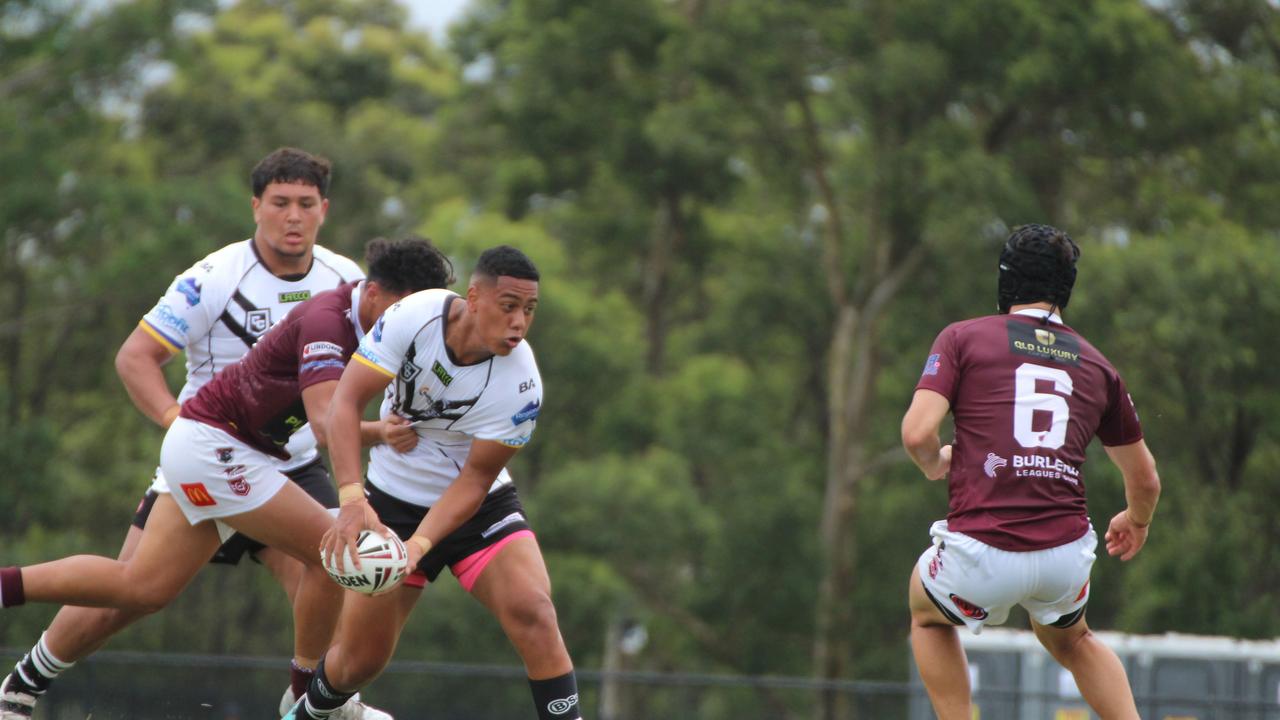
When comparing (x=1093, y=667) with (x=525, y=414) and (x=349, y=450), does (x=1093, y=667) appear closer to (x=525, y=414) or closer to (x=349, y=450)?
(x=525, y=414)

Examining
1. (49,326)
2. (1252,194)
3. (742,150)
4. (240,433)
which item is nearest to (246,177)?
(49,326)

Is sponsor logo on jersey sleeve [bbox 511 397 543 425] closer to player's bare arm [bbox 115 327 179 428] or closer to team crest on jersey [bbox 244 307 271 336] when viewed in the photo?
team crest on jersey [bbox 244 307 271 336]

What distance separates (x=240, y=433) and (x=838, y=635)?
2280 cm

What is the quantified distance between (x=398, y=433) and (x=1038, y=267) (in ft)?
8.45

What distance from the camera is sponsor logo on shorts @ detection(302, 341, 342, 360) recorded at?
6326 millimetres

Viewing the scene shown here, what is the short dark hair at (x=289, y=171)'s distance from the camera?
7.22 metres

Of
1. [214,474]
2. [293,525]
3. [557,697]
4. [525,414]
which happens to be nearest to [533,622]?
[557,697]

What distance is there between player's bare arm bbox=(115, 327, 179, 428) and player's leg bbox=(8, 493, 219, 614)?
→ 470 millimetres

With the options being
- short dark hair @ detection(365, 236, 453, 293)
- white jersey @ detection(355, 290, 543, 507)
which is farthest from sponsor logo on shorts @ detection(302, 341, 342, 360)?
short dark hair @ detection(365, 236, 453, 293)

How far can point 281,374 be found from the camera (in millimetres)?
6535

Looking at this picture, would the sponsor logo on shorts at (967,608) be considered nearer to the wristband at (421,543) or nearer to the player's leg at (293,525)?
the wristband at (421,543)

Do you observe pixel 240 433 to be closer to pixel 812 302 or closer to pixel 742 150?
pixel 742 150

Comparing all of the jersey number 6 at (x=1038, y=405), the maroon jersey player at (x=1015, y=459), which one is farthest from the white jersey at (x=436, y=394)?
the jersey number 6 at (x=1038, y=405)

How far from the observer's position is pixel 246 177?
31.7m
